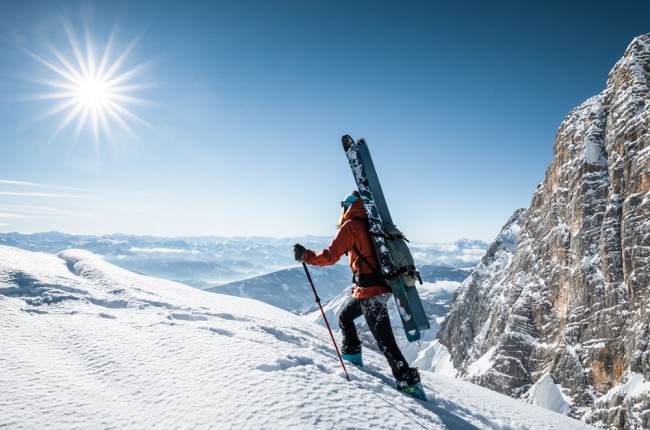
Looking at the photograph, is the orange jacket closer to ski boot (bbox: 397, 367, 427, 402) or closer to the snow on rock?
ski boot (bbox: 397, 367, 427, 402)

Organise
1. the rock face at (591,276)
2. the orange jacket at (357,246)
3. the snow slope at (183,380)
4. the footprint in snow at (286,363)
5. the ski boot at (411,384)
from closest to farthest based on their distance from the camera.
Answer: the snow slope at (183,380)
the footprint in snow at (286,363)
the ski boot at (411,384)
the orange jacket at (357,246)
the rock face at (591,276)

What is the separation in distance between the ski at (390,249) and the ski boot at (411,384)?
2.31 ft

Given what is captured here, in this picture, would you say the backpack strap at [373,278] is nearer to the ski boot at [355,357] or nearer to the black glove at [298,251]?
the black glove at [298,251]

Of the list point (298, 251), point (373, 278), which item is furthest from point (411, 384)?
point (298, 251)

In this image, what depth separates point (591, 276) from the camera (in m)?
109

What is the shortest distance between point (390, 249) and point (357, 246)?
1.87 feet

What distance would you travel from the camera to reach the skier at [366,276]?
18.6ft

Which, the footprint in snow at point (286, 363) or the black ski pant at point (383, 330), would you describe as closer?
the footprint in snow at point (286, 363)

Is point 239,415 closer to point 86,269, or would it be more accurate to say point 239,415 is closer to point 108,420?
point 108,420

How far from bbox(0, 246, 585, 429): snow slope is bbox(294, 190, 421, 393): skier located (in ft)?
1.49

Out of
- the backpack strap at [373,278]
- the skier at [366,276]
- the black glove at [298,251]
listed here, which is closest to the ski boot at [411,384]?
the skier at [366,276]

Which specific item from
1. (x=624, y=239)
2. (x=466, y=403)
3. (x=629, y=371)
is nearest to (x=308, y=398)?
(x=466, y=403)

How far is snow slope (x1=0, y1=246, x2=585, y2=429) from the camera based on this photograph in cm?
373

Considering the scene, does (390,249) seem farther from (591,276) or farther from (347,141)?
(591,276)
